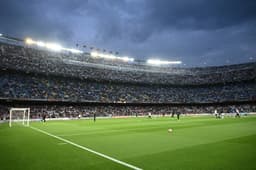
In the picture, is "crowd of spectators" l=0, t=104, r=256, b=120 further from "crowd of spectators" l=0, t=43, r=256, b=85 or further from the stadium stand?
"crowd of spectators" l=0, t=43, r=256, b=85

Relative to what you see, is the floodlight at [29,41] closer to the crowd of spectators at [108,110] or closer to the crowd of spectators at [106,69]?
the crowd of spectators at [106,69]

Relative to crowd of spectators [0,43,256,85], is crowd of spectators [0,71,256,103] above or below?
below

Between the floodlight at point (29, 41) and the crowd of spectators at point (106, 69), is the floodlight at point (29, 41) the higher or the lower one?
the higher one

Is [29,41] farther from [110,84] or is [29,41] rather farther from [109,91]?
[110,84]

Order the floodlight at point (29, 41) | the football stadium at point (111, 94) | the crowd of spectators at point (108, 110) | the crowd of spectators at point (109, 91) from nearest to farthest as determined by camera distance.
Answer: the football stadium at point (111, 94)
the crowd of spectators at point (108, 110)
the crowd of spectators at point (109, 91)
the floodlight at point (29, 41)

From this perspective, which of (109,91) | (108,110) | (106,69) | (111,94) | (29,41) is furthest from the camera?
(106,69)

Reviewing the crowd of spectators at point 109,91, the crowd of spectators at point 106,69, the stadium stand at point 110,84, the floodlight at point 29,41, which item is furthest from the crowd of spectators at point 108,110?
the floodlight at point 29,41

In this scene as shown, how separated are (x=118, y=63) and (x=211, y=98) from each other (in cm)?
4086

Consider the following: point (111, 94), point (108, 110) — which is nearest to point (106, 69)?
point (111, 94)

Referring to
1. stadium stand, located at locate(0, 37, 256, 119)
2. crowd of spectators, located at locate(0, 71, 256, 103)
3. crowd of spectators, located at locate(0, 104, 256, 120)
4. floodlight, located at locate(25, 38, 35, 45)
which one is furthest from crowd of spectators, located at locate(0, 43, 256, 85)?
crowd of spectators, located at locate(0, 104, 256, 120)

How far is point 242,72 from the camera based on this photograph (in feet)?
271

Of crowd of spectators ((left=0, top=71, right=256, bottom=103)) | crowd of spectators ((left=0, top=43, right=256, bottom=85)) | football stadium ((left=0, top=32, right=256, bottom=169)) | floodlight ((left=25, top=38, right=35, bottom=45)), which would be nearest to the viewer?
football stadium ((left=0, top=32, right=256, bottom=169))

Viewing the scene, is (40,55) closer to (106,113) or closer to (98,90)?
(98,90)

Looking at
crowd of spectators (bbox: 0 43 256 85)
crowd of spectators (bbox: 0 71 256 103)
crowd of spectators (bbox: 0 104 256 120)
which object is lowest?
crowd of spectators (bbox: 0 104 256 120)
